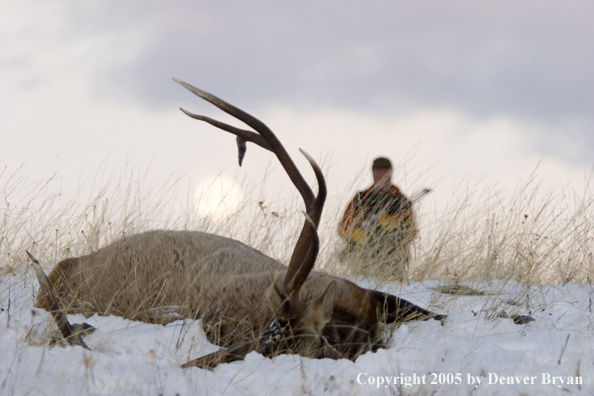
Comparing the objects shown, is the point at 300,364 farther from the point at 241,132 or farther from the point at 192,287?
the point at 241,132

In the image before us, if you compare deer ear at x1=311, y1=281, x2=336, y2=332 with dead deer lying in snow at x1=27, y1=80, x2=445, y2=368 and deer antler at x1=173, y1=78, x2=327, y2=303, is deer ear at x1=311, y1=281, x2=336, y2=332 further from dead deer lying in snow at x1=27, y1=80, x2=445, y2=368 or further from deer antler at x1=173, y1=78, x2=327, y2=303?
deer antler at x1=173, y1=78, x2=327, y2=303

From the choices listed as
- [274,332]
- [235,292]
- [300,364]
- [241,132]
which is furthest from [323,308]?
[241,132]

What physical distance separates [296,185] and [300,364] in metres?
0.92

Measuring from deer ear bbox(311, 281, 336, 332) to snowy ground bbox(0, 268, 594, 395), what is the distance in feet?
0.66

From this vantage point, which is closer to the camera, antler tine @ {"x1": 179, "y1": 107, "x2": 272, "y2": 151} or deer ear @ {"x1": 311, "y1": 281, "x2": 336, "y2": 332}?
deer ear @ {"x1": 311, "y1": 281, "x2": 336, "y2": 332}

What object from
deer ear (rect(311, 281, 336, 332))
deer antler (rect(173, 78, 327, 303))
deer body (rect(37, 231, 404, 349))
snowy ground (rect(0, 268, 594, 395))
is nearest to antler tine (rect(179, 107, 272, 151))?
deer antler (rect(173, 78, 327, 303))

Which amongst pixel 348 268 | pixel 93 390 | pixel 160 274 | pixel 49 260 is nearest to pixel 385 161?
pixel 348 268

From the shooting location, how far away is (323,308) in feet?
10.5

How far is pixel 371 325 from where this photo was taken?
3.54m

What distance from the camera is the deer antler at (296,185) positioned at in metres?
3.17

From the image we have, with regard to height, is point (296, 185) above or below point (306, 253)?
above

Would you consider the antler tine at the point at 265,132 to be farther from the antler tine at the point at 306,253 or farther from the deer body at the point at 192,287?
the deer body at the point at 192,287

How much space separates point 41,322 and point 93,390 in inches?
43.0

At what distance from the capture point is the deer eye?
3198 millimetres
